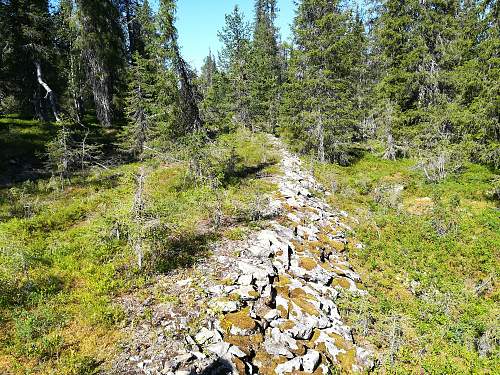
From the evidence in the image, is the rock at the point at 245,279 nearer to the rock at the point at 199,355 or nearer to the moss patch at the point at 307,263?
the moss patch at the point at 307,263

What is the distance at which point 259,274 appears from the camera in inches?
402

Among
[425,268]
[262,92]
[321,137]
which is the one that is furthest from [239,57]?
[425,268]

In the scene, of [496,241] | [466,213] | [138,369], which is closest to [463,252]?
[496,241]

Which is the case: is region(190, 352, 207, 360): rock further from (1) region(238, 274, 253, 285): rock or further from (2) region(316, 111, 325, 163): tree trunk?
(2) region(316, 111, 325, 163): tree trunk

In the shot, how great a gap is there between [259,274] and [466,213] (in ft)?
44.3

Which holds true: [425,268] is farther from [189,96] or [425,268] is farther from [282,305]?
[189,96]

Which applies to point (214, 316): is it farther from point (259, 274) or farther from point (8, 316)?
point (8, 316)

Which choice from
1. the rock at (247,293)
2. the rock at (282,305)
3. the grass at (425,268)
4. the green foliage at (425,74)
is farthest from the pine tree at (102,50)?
the rock at (282,305)

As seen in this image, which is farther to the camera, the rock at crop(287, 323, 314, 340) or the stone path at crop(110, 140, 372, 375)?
the rock at crop(287, 323, 314, 340)

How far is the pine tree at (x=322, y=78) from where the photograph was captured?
2528cm

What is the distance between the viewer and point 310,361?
7910mm

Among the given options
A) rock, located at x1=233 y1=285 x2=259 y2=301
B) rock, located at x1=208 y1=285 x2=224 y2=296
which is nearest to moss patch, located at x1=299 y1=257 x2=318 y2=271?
rock, located at x1=233 y1=285 x2=259 y2=301

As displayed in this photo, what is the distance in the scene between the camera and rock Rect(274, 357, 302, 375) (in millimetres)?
7516

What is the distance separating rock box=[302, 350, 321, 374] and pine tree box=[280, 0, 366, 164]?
18792mm
